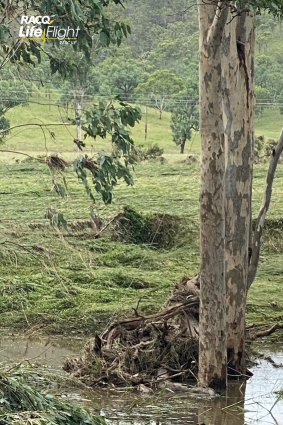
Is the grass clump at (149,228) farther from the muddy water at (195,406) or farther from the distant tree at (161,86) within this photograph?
the distant tree at (161,86)

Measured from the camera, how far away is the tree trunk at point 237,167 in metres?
10.2

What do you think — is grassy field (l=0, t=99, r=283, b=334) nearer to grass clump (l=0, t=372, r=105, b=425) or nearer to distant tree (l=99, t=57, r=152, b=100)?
grass clump (l=0, t=372, r=105, b=425)

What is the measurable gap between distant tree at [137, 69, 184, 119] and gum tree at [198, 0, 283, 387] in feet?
154

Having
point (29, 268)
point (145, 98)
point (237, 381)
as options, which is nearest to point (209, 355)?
point (237, 381)

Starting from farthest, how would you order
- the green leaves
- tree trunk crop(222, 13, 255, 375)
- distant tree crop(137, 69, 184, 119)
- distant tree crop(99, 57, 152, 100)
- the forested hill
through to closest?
the forested hill, distant tree crop(99, 57, 152, 100), distant tree crop(137, 69, 184, 119), tree trunk crop(222, 13, 255, 375), the green leaves

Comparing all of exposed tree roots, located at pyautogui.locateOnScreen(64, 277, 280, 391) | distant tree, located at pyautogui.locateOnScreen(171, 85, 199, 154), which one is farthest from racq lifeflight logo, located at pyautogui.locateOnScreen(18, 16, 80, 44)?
distant tree, located at pyautogui.locateOnScreen(171, 85, 199, 154)

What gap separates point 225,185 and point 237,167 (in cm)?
24

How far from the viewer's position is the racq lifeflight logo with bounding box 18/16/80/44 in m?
8.47

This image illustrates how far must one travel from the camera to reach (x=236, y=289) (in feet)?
34.0

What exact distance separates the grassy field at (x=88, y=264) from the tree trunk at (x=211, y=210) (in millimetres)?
1159

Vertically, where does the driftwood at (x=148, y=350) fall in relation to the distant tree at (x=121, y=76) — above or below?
above

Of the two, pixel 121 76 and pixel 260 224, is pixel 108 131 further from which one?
pixel 121 76

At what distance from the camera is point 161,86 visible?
5891 centimetres

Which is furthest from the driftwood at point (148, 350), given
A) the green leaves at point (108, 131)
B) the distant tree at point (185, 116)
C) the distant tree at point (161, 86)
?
the distant tree at point (161, 86)
